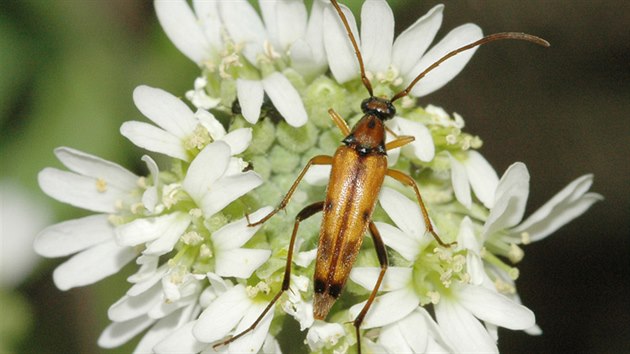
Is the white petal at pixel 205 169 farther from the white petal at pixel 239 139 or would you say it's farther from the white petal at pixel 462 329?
the white petal at pixel 462 329

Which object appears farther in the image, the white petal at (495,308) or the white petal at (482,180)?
the white petal at (482,180)

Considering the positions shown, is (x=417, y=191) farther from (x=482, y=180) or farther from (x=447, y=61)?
(x=447, y=61)

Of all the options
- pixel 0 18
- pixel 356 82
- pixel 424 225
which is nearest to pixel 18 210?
pixel 0 18

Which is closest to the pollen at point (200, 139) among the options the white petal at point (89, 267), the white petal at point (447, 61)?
the white petal at point (89, 267)

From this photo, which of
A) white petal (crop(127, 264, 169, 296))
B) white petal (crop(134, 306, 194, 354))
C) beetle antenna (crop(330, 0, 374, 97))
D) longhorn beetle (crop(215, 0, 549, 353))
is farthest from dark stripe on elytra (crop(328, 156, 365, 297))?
white petal (crop(134, 306, 194, 354))

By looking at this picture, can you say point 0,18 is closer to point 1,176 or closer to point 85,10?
point 85,10

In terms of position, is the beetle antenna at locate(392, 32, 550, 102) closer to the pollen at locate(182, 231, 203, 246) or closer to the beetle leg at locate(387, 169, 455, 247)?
the beetle leg at locate(387, 169, 455, 247)
